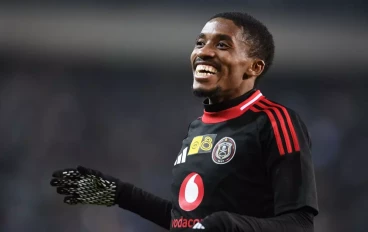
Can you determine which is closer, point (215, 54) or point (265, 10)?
point (215, 54)

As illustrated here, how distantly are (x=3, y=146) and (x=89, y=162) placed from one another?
2.04 ft

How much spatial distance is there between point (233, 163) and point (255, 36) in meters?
0.43

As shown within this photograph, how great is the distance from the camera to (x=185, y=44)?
12.9 ft

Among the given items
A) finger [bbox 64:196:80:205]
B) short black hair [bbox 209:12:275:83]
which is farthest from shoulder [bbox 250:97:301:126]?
finger [bbox 64:196:80:205]

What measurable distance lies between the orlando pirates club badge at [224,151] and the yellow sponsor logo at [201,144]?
0.10ft

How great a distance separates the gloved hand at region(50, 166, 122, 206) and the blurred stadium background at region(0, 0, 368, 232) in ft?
6.75

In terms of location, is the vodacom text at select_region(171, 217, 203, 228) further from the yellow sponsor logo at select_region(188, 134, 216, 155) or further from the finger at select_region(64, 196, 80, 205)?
the finger at select_region(64, 196, 80, 205)

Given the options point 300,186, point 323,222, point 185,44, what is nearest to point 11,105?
point 185,44

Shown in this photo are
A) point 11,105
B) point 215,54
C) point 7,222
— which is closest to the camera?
point 215,54

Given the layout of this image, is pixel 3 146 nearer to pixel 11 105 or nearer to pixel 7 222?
pixel 11 105

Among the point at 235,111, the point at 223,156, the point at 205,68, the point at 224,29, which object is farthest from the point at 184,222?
the point at 224,29

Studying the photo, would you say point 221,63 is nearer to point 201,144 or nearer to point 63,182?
point 201,144

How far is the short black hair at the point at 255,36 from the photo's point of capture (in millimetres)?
1545

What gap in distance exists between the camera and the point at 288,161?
4.07ft
